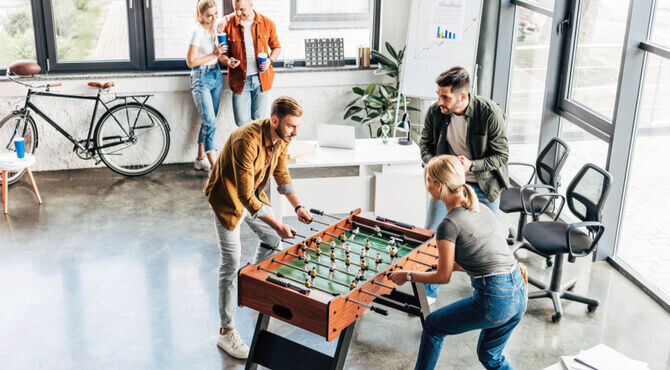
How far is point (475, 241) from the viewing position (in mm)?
3381

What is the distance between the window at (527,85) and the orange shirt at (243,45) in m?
2.42

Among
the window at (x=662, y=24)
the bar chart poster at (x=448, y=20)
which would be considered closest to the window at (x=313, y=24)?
the bar chart poster at (x=448, y=20)

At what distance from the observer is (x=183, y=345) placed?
449 cm

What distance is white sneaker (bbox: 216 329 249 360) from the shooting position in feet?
14.2

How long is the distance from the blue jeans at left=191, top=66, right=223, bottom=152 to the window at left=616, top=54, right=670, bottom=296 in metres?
4.03

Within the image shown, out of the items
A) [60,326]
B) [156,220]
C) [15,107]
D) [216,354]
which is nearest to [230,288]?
[216,354]

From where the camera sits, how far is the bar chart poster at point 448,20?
6.62m

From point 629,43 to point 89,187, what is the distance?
202 inches

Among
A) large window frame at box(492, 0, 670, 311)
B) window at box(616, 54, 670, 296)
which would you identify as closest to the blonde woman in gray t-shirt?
large window frame at box(492, 0, 670, 311)

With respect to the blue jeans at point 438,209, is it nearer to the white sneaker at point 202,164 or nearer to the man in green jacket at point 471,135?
the man in green jacket at point 471,135

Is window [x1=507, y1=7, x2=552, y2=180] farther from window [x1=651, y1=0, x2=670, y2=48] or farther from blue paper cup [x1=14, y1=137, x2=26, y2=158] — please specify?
blue paper cup [x1=14, y1=137, x2=26, y2=158]

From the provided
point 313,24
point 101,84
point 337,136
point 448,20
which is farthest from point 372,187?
point 101,84

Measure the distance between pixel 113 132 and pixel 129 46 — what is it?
36.4 inches

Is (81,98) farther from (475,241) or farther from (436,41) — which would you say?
(475,241)
